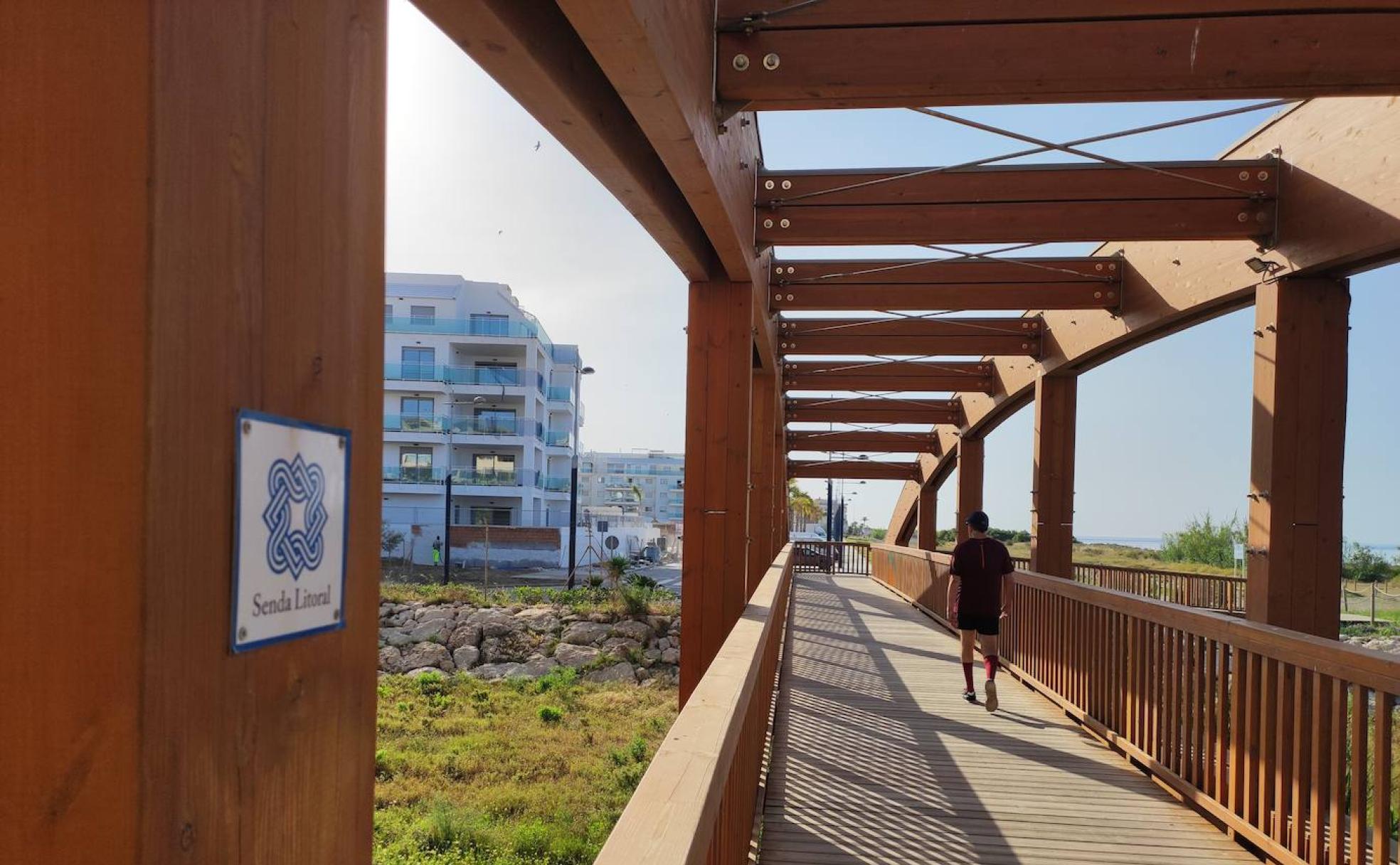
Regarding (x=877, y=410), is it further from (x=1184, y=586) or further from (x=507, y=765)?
(x=507, y=765)

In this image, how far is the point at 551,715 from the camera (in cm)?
1307

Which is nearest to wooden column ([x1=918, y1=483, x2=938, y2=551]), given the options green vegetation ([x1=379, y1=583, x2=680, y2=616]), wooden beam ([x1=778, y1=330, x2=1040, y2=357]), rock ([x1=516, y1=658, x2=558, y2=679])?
green vegetation ([x1=379, y1=583, x2=680, y2=616])

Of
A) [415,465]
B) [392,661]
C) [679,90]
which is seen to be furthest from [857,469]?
[415,465]

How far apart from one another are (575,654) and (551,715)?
236 inches

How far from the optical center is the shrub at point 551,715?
13.0 metres

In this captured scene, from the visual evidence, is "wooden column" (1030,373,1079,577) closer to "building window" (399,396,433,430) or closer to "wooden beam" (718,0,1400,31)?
"wooden beam" (718,0,1400,31)

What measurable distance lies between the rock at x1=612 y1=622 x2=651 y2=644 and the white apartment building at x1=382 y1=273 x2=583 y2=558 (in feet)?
62.2

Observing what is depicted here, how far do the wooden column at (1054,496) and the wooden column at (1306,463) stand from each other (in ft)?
14.0

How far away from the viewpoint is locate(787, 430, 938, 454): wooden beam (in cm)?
1856

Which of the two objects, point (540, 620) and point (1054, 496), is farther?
point (540, 620)

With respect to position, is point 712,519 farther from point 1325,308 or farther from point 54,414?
point 54,414

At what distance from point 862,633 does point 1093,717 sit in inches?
202

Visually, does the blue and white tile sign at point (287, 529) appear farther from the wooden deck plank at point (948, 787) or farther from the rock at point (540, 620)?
the rock at point (540, 620)

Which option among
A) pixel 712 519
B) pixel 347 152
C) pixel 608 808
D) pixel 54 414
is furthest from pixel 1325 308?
pixel 608 808
